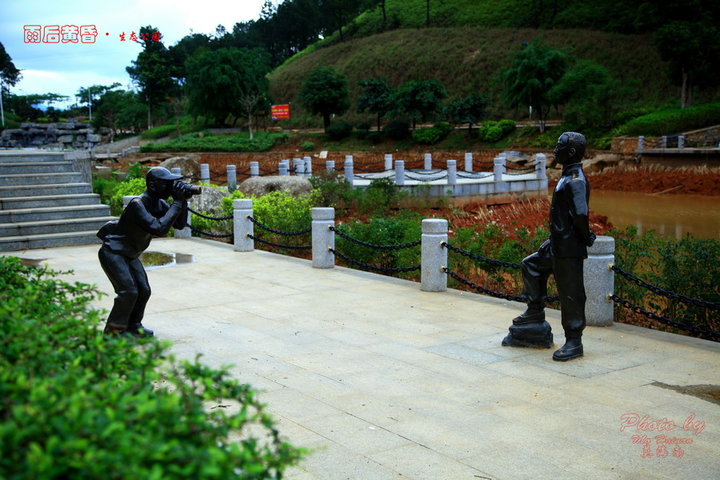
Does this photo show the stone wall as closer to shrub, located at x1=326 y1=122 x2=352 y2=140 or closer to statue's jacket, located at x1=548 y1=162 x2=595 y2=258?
shrub, located at x1=326 y1=122 x2=352 y2=140

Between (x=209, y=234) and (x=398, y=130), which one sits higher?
(x=398, y=130)

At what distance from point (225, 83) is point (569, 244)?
58.9 meters

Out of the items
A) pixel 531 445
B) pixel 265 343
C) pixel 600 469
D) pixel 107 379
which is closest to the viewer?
pixel 107 379

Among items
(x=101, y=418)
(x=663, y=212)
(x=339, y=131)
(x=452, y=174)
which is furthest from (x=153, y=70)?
(x=101, y=418)

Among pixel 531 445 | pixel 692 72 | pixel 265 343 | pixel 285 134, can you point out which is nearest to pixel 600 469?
pixel 531 445

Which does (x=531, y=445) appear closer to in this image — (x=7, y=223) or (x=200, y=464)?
(x=200, y=464)

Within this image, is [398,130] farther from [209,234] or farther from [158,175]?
[158,175]

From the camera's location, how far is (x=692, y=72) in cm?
4072

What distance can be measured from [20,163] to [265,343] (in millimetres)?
11628

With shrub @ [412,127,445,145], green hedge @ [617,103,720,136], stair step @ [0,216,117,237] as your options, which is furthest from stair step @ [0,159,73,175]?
shrub @ [412,127,445,145]

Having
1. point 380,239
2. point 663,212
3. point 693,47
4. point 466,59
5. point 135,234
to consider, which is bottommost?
point 663,212

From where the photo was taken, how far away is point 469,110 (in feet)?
175

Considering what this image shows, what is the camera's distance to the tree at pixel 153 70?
7319cm

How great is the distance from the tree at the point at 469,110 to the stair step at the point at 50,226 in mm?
40576
